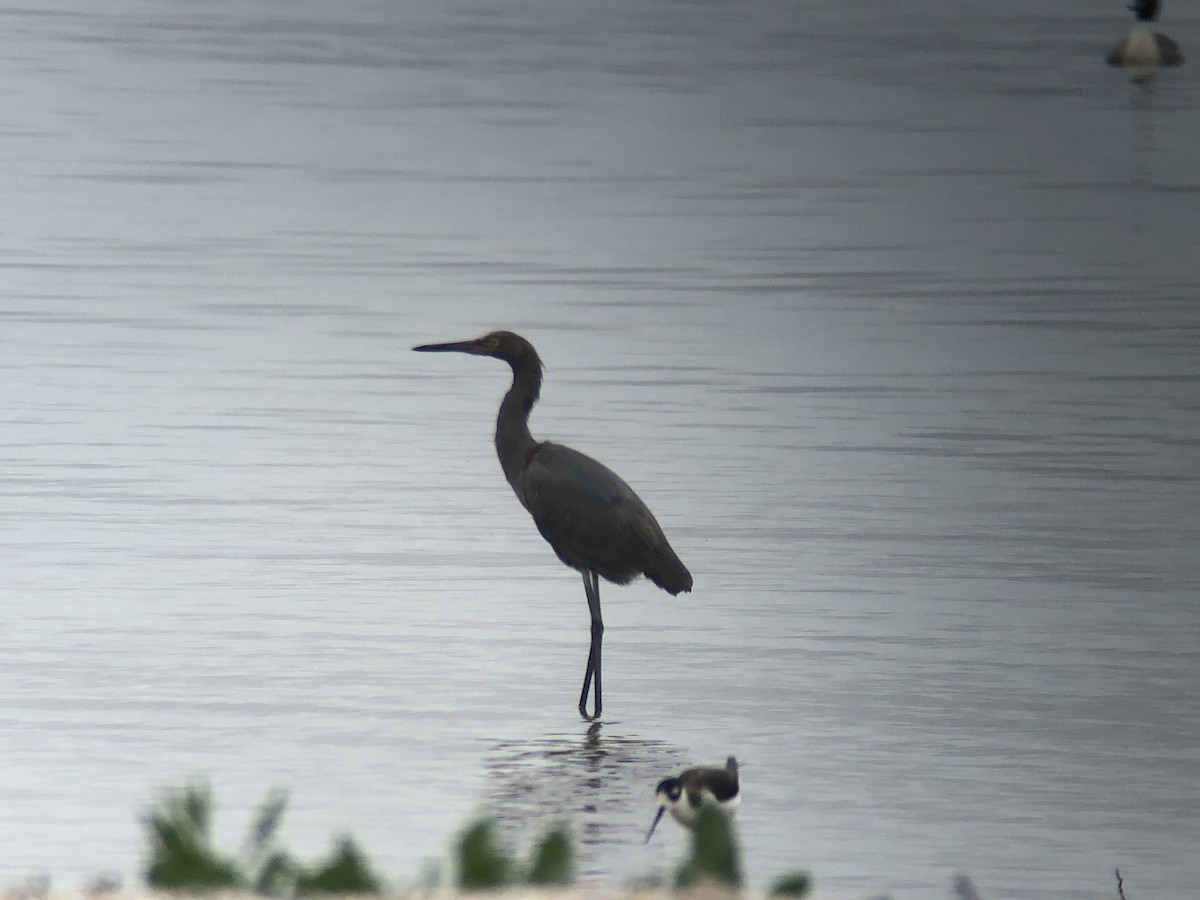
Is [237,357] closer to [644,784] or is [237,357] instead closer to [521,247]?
[521,247]

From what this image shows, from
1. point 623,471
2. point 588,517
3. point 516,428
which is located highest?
→ point 516,428

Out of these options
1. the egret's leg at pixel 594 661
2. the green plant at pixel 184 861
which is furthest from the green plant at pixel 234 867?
the egret's leg at pixel 594 661

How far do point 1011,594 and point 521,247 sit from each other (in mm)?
10916

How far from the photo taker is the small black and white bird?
6.85m

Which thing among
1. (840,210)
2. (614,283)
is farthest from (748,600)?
(840,210)

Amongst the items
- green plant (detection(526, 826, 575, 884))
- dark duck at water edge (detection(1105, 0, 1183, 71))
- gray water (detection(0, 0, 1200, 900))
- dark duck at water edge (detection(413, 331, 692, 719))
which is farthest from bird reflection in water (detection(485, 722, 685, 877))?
dark duck at water edge (detection(1105, 0, 1183, 71))

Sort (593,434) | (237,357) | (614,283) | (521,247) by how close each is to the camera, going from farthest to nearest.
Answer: (521,247)
(614,283)
(237,357)
(593,434)

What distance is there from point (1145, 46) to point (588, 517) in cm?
2353

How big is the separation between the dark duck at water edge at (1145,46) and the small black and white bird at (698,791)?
25.4 metres

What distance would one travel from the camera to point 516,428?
10.1 meters

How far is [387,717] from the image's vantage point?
29.6 feet

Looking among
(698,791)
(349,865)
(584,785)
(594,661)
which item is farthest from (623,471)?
(349,865)

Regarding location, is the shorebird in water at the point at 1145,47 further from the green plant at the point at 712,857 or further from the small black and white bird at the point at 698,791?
the green plant at the point at 712,857

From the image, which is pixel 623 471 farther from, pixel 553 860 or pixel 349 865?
pixel 349 865
